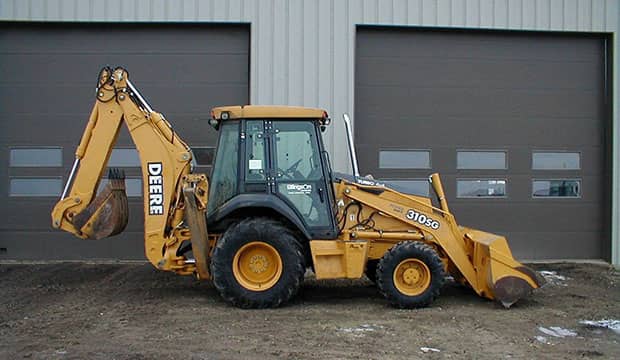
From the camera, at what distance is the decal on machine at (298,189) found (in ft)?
26.2

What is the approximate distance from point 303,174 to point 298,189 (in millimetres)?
201

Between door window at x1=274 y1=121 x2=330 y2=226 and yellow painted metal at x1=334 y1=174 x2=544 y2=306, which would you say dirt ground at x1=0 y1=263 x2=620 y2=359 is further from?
door window at x1=274 y1=121 x2=330 y2=226

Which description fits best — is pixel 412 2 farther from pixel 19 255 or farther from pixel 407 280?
pixel 19 255

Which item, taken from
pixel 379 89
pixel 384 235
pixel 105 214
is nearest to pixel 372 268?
pixel 384 235

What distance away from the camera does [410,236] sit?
322 inches

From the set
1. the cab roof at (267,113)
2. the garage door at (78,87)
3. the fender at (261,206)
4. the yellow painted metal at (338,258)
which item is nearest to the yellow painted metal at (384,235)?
the yellow painted metal at (338,258)

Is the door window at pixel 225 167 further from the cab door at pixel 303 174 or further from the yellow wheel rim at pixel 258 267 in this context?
the yellow wheel rim at pixel 258 267

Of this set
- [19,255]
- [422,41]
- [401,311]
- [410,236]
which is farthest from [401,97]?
[19,255]

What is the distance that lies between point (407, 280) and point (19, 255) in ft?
24.1

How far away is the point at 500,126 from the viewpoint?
39.7 feet

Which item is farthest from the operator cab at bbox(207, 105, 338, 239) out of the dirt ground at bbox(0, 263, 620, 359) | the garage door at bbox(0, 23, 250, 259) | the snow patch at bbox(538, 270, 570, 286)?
the snow patch at bbox(538, 270, 570, 286)

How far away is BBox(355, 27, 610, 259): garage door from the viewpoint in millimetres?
11883

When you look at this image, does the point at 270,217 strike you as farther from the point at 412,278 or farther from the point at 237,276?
the point at 412,278

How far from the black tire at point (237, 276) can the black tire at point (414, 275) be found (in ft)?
3.41
